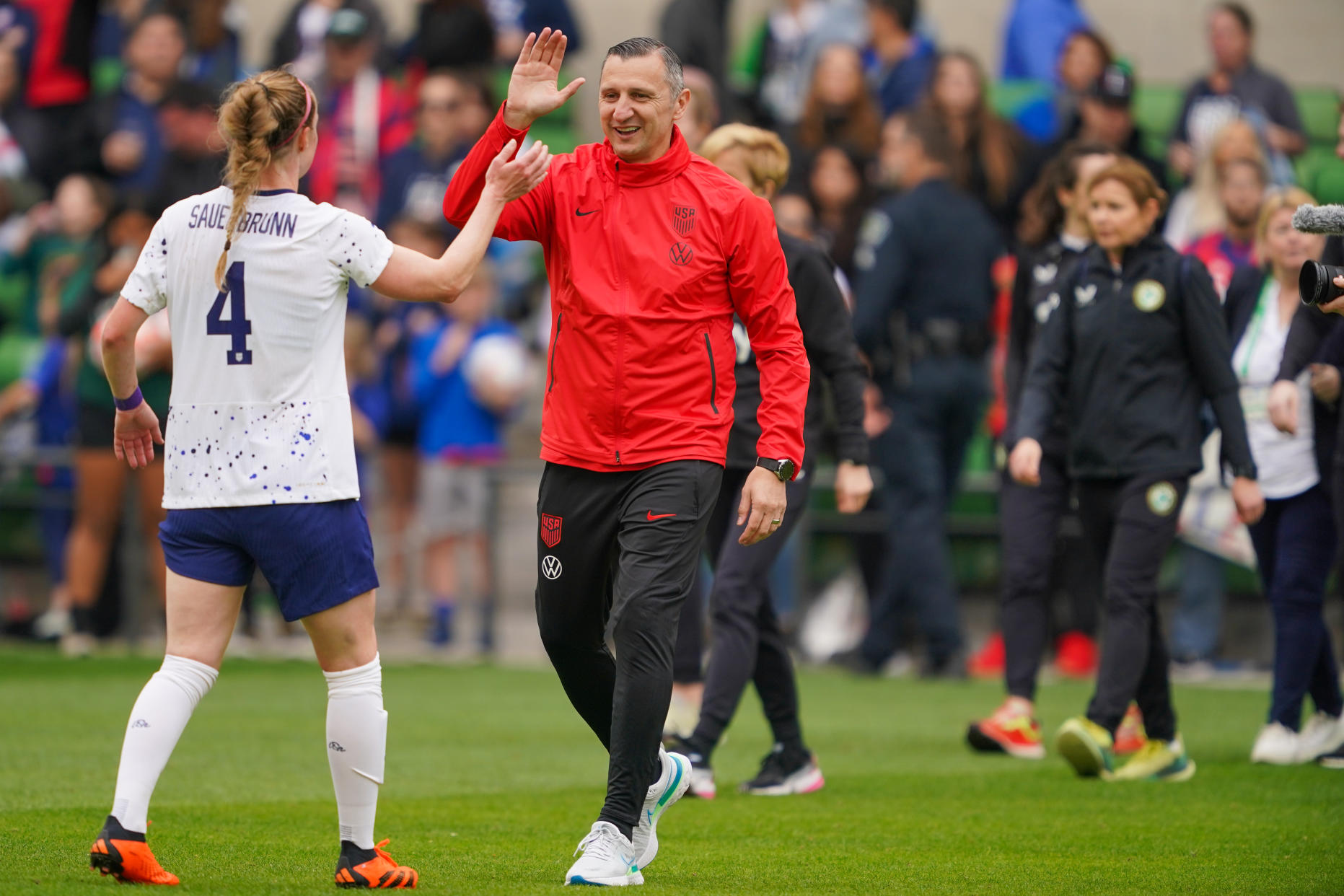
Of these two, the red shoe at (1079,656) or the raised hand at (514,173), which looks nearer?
the raised hand at (514,173)

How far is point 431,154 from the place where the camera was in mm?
13703

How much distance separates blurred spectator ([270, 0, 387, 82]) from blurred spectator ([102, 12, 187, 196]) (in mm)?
832

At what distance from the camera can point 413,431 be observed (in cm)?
1255

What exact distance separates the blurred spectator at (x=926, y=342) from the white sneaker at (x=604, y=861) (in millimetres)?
6302

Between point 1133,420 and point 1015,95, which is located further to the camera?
point 1015,95

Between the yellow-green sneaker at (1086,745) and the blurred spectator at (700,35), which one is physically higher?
the blurred spectator at (700,35)

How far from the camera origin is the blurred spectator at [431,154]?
13492 millimetres

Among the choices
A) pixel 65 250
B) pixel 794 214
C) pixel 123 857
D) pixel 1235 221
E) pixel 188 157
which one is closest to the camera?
pixel 123 857

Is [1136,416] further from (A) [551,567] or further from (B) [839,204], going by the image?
(B) [839,204]

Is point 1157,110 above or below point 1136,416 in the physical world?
above

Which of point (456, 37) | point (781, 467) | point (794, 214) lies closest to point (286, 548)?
point (781, 467)

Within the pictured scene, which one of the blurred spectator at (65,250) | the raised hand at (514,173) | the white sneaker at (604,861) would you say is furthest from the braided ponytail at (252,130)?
the blurred spectator at (65,250)

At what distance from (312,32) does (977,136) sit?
5593 mm

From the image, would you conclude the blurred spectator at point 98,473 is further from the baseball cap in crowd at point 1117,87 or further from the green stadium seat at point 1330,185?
the green stadium seat at point 1330,185
